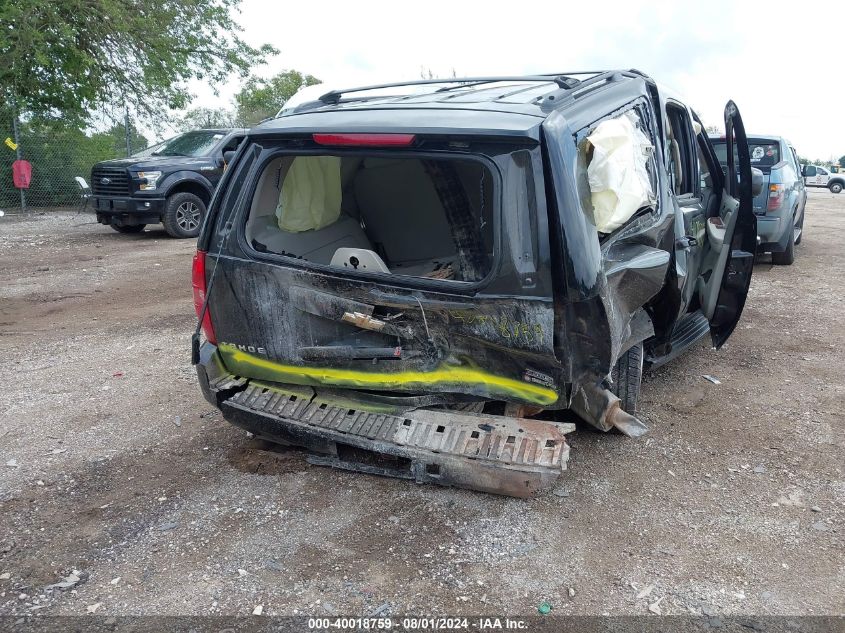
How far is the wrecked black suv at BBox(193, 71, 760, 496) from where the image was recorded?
9.17 feet

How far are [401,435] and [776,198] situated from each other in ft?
24.9

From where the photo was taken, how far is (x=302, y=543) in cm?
298

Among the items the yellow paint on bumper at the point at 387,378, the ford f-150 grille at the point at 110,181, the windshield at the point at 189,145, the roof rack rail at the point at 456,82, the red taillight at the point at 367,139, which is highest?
the roof rack rail at the point at 456,82

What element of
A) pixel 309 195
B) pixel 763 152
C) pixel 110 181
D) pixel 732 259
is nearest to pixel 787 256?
pixel 763 152

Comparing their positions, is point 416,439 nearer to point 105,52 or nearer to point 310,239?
point 310,239

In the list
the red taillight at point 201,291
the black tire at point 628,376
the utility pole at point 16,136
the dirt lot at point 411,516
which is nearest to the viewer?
the dirt lot at point 411,516

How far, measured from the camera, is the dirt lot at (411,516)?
2668 millimetres

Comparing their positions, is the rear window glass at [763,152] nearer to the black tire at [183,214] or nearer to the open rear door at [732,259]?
the open rear door at [732,259]

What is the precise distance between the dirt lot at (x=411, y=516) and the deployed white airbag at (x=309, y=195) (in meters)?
1.25

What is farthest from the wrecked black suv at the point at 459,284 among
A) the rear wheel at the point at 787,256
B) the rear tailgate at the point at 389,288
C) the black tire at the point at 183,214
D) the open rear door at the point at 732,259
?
the black tire at the point at 183,214

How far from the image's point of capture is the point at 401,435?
307cm

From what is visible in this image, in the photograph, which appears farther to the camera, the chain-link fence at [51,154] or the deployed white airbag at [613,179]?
the chain-link fence at [51,154]

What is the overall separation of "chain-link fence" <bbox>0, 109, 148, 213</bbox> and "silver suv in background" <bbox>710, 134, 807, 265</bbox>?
14.1m

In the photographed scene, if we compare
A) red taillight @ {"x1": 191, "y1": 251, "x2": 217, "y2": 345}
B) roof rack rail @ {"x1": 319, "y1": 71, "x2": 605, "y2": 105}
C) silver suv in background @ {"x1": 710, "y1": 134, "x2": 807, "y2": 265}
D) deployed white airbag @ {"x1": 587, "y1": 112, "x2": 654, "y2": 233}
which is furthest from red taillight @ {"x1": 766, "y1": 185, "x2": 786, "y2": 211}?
red taillight @ {"x1": 191, "y1": 251, "x2": 217, "y2": 345}
